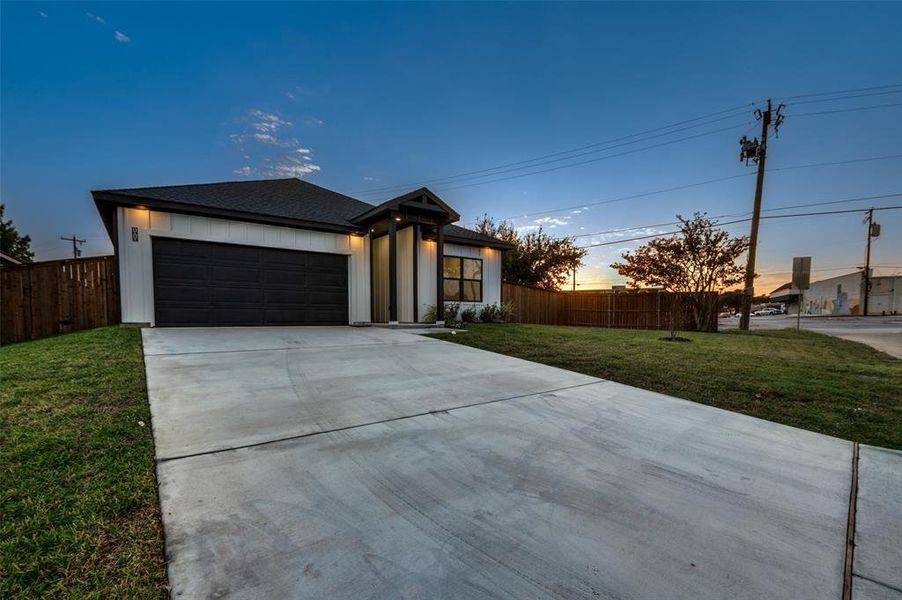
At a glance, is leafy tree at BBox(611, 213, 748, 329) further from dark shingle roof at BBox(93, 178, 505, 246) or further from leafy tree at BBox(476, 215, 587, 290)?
leafy tree at BBox(476, 215, 587, 290)

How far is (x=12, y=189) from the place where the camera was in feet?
41.2

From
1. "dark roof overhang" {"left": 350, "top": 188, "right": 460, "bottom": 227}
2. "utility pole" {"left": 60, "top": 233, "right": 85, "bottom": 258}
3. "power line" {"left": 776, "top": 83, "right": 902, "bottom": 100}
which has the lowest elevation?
"dark roof overhang" {"left": 350, "top": 188, "right": 460, "bottom": 227}

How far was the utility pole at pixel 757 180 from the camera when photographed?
484 inches

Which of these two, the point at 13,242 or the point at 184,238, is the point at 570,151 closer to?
the point at 184,238

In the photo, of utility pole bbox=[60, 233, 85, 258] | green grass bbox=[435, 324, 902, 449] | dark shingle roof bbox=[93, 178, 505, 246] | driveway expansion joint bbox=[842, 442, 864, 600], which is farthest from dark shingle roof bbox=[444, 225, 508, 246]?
utility pole bbox=[60, 233, 85, 258]

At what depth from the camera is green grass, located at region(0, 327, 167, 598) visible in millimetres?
1260

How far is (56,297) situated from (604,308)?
1794 centimetres

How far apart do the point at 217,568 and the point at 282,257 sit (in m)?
8.95

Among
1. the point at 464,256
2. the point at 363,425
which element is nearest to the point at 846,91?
the point at 464,256

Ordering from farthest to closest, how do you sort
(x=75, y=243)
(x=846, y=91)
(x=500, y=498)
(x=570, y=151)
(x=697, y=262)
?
(x=75, y=243)
(x=570, y=151)
(x=846, y=91)
(x=697, y=262)
(x=500, y=498)

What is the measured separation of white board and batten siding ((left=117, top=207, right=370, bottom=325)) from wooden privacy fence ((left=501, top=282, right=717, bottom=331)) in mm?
6783

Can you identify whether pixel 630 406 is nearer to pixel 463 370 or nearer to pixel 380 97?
pixel 463 370

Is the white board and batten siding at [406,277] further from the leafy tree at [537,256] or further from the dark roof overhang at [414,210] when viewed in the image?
the leafy tree at [537,256]

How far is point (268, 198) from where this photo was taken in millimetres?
10125
